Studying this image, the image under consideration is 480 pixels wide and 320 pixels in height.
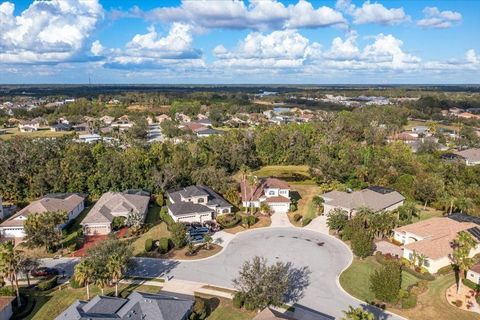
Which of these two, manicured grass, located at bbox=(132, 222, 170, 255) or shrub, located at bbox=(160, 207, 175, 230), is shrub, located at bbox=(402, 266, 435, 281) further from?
shrub, located at bbox=(160, 207, 175, 230)

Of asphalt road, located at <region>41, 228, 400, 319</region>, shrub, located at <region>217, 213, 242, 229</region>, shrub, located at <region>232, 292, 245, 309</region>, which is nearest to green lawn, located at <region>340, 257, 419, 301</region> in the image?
asphalt road, located at <region>41, 228, 400, 319</region>

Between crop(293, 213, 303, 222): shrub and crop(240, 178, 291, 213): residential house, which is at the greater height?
crop(240, 178, 291, 213): residential house

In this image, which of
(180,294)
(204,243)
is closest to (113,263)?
(180,294)

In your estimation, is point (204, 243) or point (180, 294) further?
point (204, 243)

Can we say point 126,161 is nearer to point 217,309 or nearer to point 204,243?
point 204,243

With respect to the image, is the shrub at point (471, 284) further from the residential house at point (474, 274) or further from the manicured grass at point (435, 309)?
the manicured grass at point (435, 309)
